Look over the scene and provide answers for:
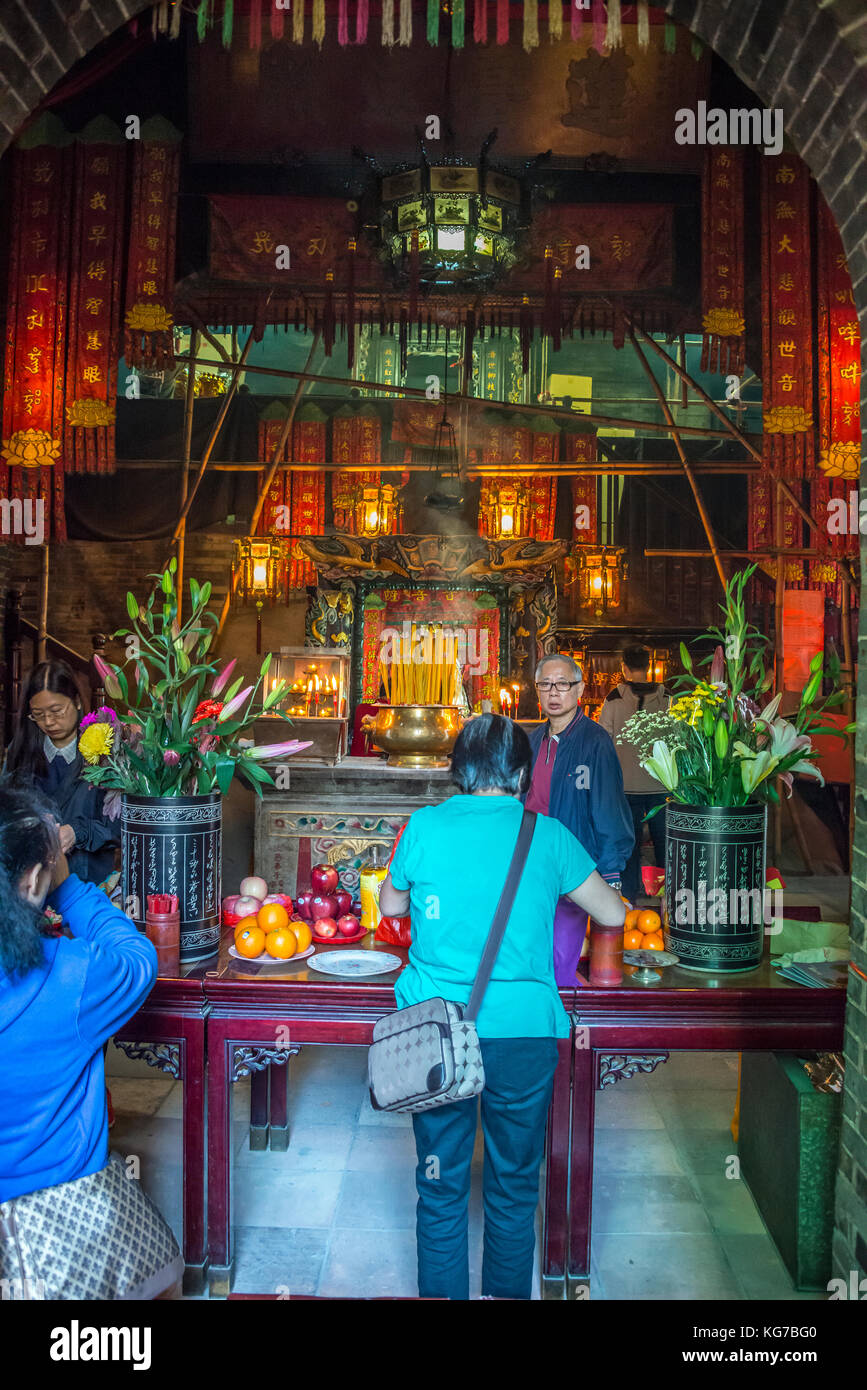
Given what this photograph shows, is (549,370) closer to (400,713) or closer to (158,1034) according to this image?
(400,713)

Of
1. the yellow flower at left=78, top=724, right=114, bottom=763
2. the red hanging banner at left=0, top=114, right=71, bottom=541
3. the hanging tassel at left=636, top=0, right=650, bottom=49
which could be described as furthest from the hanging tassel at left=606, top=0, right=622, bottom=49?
the red hanging banner at left=0, top=114, right=71, bottom=541

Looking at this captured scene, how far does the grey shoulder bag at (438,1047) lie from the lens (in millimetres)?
1842

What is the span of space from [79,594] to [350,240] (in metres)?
6.65

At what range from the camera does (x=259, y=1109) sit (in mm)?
3199

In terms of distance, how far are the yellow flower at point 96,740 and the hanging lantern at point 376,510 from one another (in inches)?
281

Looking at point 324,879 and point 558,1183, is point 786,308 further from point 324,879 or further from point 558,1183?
point 558,1183

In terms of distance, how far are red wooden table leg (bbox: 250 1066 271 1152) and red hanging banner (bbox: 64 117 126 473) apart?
11.7ft

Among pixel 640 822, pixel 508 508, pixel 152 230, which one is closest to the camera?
pixel 640 822

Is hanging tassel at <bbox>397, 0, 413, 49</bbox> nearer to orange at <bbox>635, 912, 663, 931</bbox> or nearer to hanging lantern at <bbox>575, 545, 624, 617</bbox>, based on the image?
orange at <bbox>635, 912, 663, 931</bbox>

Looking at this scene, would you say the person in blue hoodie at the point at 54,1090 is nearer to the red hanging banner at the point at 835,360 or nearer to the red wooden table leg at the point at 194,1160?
the red wooden table leg at the point at 194,1160

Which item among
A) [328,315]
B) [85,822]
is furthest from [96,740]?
[328,315]

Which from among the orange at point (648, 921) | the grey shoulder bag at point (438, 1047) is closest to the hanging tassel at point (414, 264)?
the orange at point (648, 921)

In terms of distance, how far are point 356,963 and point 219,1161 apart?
565 millimetres

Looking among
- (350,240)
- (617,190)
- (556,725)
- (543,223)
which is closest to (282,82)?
(350,240)
